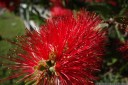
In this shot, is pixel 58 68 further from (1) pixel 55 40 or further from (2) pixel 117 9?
(2) pixel 117 9

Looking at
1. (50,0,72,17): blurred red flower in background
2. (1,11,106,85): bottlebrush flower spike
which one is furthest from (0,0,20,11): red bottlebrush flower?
(1,11,106,85): bottlebrush flower spike

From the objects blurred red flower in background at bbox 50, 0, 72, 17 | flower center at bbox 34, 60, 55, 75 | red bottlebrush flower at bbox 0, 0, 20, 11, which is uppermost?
red bottlebrush flower at bbox 0, 0, 20, 11

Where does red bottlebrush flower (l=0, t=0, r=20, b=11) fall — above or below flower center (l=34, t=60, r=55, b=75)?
above

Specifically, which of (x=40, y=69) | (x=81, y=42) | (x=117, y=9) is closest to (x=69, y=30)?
(x=81, y=42)

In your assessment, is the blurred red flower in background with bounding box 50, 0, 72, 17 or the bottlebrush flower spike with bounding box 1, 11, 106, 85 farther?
the blurred red flower in background with bounding box 50, 0, 72, 17

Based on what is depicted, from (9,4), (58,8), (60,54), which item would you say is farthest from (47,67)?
(58,8)

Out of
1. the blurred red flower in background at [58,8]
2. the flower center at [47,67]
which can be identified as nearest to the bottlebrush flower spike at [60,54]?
the flower center at [47,67]

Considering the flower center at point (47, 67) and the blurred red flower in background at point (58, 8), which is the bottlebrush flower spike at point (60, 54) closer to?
the flower center at point (47, 67)

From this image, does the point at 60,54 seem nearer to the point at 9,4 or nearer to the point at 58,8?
the point at 9,4

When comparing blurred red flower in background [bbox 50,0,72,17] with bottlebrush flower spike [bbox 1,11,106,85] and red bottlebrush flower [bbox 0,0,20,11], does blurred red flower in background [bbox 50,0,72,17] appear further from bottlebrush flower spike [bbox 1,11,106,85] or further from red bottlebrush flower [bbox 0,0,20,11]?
bottlebrush flower spike [bbox 1,11,106,85]

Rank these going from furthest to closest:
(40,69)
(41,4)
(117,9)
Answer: (41,4) → (117,9) → (40,69)
